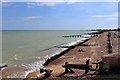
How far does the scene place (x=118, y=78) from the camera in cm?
1661

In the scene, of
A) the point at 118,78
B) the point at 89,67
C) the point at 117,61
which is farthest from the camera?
the point at 89,67

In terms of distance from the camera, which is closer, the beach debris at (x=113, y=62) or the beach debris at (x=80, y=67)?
the beach debris at (x=113, y=62)

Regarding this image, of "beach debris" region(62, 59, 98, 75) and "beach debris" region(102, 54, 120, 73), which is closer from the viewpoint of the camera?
"beach debris" region(102, 54, 120, 73)

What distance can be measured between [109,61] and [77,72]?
2.89m

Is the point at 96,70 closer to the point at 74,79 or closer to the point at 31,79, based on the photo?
the point at 74,79

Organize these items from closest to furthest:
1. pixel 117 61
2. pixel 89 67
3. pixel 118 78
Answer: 1. pixel 118 78
2. pixel 117 61
3. pixel 89 67

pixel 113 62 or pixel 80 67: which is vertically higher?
pixel 113 62

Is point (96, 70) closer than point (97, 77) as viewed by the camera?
No

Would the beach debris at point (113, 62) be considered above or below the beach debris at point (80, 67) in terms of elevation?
above

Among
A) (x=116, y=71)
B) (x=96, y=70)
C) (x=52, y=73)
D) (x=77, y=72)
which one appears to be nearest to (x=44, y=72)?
(x=52, y=73)

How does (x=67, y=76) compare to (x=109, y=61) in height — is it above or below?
below

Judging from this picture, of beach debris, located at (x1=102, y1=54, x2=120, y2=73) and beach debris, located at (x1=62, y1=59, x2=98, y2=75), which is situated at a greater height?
beach debris, located at (x1=102, y1=54, x2=120, y2=73)

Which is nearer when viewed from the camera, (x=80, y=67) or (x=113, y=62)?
(x=113, y=62)

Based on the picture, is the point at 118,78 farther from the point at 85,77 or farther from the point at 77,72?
the point at 77,72
